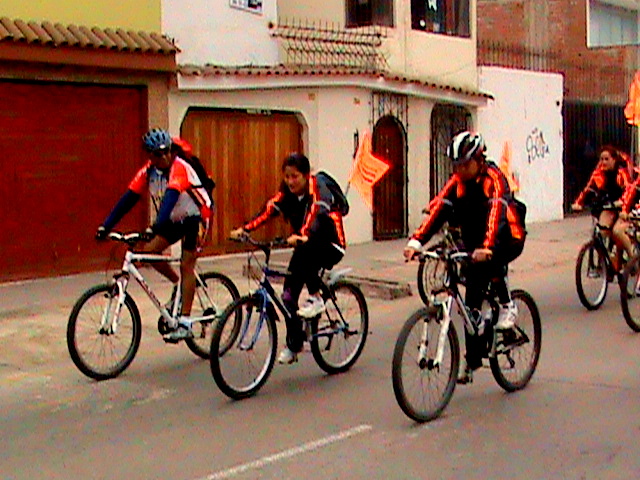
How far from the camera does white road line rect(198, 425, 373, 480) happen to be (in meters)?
6.16

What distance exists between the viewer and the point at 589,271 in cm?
1205

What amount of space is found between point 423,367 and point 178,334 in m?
2.61

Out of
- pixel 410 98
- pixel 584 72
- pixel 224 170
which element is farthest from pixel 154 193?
pixel 584 72

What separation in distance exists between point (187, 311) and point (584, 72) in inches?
952

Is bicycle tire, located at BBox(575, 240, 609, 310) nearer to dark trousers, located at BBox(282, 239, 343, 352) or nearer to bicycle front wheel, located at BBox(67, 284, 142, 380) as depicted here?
dark trousers, located at BBox(282, 239, 343, 352)

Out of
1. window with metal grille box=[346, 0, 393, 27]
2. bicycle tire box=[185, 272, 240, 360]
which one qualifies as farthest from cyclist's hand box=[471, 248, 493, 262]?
window with metal grille box=[346, 0, 393, 27]

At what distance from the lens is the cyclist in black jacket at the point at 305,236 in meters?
8.33

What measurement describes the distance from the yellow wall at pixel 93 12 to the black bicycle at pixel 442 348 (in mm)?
8492

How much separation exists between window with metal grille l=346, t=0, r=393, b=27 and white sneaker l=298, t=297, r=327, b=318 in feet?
40.8

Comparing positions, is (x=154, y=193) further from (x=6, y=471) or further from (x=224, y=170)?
(x=224, y=170)

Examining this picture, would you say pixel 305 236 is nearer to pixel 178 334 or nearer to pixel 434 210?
pixel 434 210

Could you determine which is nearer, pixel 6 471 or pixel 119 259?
pixel 6 471

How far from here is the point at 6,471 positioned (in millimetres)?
6355

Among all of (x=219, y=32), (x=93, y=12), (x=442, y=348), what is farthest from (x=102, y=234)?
(x=219, y=32)
